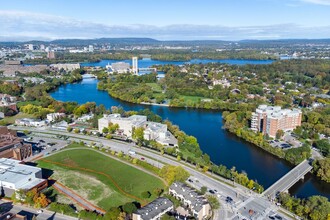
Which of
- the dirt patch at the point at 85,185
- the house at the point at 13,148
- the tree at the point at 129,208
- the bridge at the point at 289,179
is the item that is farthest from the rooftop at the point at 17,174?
the bridge at the point at 289,179

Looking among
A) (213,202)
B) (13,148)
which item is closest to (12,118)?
(13,148)

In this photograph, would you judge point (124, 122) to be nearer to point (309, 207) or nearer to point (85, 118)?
point (85, 118)

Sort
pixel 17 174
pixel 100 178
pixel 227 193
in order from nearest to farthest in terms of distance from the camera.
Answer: pixel 227 193 → pixel 17 174 → pixel 100 178

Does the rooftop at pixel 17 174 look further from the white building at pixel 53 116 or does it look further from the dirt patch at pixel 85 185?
the white building at pixel 53 116

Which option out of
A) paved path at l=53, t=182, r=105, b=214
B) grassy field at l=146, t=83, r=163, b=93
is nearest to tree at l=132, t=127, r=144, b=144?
paved path at l=53, t=182, r=105, b=214

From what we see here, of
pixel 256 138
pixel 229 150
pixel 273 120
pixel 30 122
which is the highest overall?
pixel 273 120

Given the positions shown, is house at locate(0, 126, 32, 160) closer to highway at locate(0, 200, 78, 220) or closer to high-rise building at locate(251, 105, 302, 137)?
highway at locate(0, 200, 78, 220)
